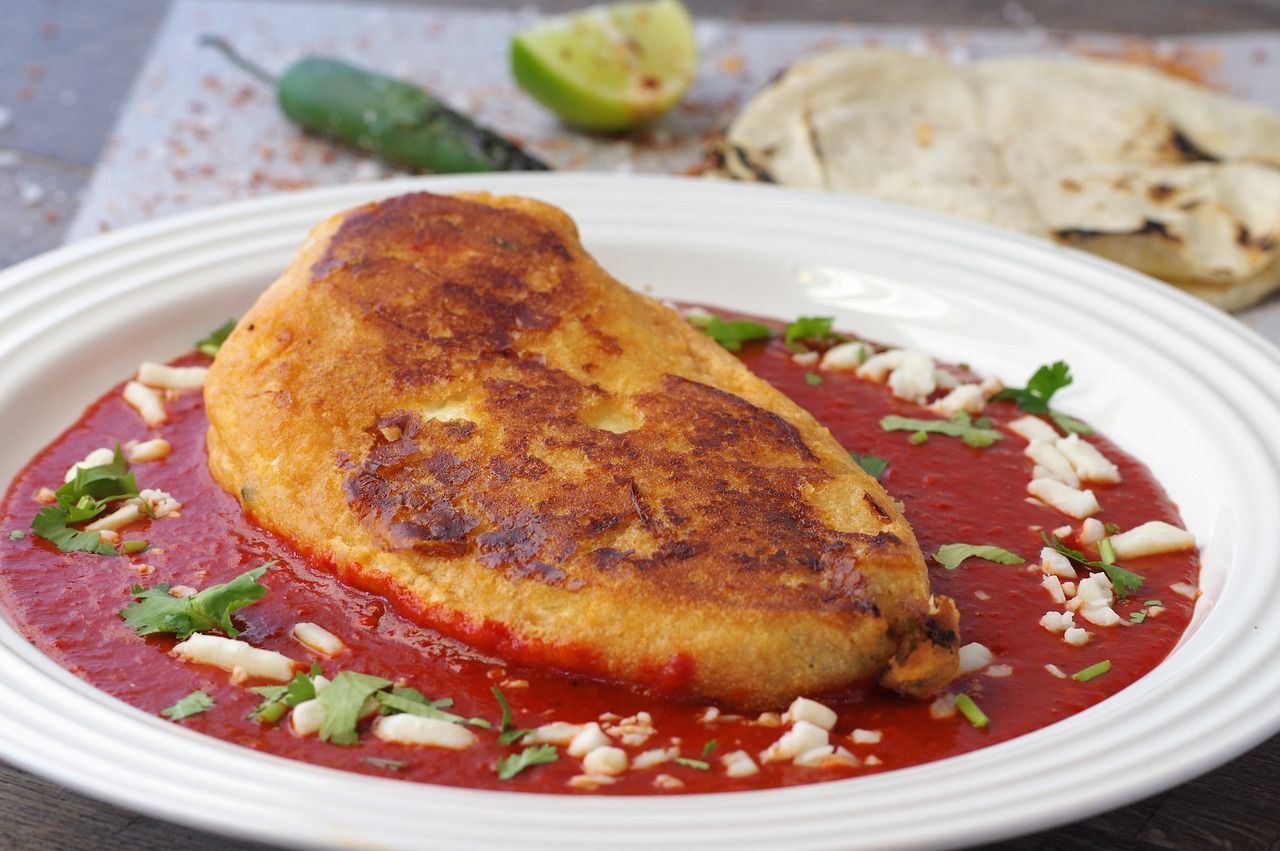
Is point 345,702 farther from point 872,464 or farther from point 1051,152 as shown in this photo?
point 1051,152

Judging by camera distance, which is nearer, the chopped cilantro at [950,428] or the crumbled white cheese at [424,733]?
the crumbled white cheese at [424,733]

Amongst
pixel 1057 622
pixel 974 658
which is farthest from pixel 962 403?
pixel 974 658

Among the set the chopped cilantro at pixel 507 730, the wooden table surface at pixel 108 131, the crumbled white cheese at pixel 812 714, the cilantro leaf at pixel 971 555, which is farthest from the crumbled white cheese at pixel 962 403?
the chopped cilantro at pixel 507 730

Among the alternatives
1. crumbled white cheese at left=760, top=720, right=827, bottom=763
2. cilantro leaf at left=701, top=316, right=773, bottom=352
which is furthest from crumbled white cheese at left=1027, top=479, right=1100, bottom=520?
crumbled white cheese at left=760, top=720, right=827, bottom=763

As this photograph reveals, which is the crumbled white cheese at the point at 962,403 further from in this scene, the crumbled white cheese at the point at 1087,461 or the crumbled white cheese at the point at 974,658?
the crumbled white cheese at the point at 974,658

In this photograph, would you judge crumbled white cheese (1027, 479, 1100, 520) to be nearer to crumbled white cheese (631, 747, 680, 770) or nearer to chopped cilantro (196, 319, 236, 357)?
crumbled white cheese (631, 747, 680, 770)

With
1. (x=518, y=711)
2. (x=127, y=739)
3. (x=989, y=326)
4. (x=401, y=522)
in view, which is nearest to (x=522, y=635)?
(x=518, y=711)

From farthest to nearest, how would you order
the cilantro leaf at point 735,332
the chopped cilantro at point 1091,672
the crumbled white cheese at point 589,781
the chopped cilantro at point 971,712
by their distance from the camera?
the cilantro leaf at point 735,332
the chopped cilantro at point 1091,672
the chopped cilantro at point 971,712
the crumbled white cheese at point 589,781
